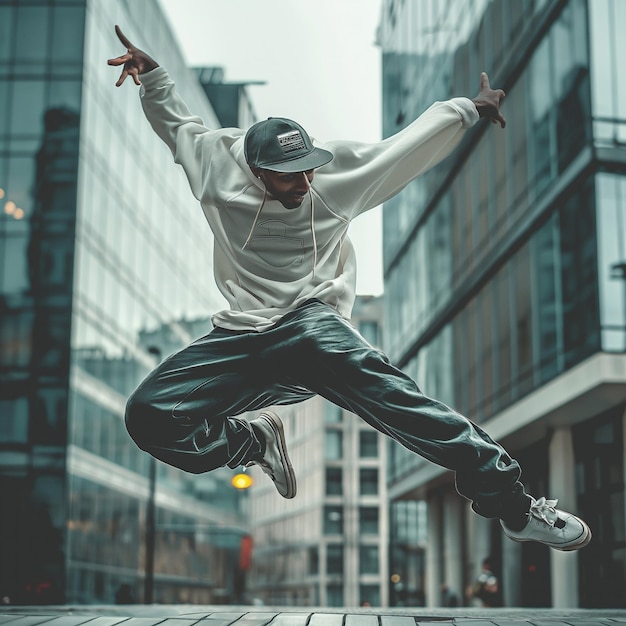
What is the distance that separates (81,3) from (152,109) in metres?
31.5

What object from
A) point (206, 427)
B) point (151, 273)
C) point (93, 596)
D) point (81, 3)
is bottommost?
point (93, 596)

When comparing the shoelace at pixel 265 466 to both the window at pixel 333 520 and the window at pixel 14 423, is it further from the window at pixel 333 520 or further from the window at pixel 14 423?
the window at pixel 333 520

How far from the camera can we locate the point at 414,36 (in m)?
38.7

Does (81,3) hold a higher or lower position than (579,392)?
higher

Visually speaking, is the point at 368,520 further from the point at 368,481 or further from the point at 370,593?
the point at 370,593

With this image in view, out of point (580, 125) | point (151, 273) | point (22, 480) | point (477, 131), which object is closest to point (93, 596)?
point (22, 480)

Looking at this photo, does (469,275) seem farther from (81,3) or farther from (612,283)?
(81,3)

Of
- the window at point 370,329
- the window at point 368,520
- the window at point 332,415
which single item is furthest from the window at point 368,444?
the window at point 370,329

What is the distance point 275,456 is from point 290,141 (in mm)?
2002

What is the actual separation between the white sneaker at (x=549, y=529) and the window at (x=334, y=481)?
108329 mm

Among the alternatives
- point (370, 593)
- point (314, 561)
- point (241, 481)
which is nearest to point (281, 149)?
point (241, 481)

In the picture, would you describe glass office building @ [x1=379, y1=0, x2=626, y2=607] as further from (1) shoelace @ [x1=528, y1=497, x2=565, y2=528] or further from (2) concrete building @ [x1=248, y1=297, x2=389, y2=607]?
(2) concrete building @ [x1=248, y1=297, x2=389, y2=607]

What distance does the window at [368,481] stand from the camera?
11500 cm

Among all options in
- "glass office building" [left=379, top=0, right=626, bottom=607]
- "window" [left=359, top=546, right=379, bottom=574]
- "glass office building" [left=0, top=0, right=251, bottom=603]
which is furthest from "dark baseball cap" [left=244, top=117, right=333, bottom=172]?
"window" [left=359, top=546, right=379, bottom=574]
